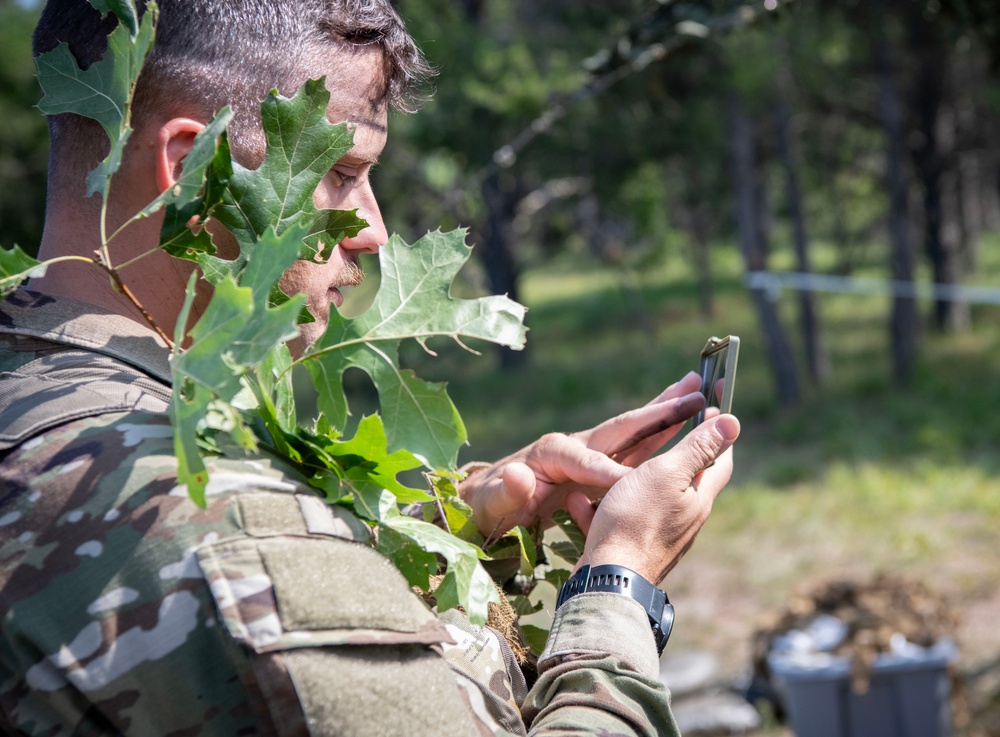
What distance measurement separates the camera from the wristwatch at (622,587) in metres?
1.39

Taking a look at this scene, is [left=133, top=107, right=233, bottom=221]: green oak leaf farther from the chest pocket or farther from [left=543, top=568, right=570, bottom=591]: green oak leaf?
[left=543, top=568, right=570, bottom=591]: green oak leaf

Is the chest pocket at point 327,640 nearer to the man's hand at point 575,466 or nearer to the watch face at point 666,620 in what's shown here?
the watch face at point 666,620

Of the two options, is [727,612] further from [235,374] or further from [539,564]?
[235,374]

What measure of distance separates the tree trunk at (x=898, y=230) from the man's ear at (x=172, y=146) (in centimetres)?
1066

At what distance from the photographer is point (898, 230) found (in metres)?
11.1

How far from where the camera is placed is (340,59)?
1432 millimetres

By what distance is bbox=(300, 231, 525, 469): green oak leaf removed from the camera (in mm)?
1229

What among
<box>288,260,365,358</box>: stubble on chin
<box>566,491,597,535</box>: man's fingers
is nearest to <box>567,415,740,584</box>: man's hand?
<box>566,491,597,535</box>: man's fingers

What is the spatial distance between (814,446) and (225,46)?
30.2 feet

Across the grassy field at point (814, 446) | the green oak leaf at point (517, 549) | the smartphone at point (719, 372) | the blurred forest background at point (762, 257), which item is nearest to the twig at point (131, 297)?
the green oak leaf at point (517, 549)

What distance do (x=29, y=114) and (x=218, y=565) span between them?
13842 millimetres

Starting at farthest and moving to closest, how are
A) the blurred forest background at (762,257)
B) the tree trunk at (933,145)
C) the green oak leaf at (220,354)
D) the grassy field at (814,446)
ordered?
the tree trunk at (933,145)
the blurred forest background at (762,257)
the grassy field at (814,446)
the green oak leaf at (220,354)

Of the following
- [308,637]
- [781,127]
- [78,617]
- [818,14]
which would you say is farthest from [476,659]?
[781,127]

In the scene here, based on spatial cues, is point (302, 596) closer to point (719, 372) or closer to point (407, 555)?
point (407, 555)
